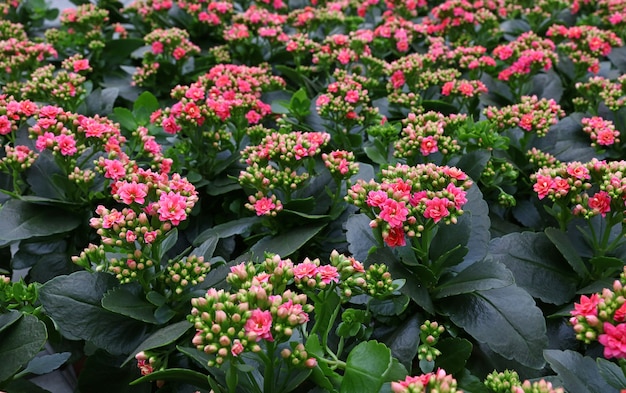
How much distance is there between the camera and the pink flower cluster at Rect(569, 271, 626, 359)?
1210 millimetres

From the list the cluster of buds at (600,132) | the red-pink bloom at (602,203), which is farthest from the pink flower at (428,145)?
the cluster of buds at (600,132)

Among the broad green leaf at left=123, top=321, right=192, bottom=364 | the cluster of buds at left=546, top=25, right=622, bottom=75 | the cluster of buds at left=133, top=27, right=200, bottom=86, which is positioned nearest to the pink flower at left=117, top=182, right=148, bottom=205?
the broad green leaf at left=123, top=321, right=192, bottom=364

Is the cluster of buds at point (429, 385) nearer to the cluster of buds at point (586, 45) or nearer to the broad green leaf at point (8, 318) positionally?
the broad green leaf at point (8, 318)

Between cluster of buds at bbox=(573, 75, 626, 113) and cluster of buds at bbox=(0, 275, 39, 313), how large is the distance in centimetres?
260

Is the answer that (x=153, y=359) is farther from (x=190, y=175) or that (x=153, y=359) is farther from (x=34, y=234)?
(x=190, y=175)

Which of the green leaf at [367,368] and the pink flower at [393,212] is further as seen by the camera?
the pink flower at [393,212]

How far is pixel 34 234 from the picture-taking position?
2.04 metres

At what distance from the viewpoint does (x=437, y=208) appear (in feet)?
5.44

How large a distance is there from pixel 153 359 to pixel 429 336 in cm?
80

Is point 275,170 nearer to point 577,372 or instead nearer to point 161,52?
point 577,372

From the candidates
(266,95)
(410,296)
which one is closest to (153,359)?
(410,296)

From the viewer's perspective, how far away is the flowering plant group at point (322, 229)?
1478 mm

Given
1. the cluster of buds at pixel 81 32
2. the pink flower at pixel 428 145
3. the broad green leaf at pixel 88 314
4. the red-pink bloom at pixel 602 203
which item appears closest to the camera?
the broad green leaf at pixel 88 314

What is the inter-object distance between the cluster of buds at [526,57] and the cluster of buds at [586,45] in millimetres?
113
